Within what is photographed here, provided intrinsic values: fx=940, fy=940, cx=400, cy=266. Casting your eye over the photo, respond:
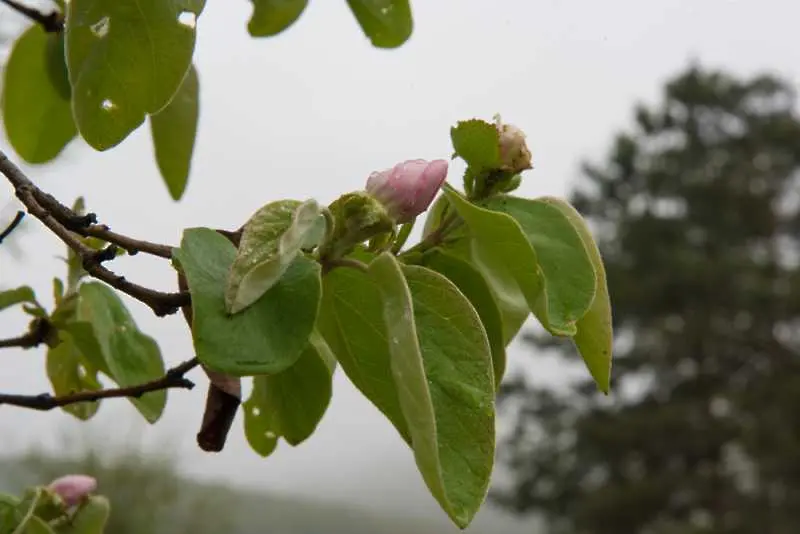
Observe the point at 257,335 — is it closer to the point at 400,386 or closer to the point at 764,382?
the point at 400,386

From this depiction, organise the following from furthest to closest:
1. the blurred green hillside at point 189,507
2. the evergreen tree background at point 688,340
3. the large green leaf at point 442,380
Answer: the evergreen tree background at point 688,340 → the blurred green hillside at point 189,507 → the large green leaf at point 442,380

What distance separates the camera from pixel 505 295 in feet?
0.73

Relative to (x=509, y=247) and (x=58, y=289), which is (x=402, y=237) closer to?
(x=509, y=247)

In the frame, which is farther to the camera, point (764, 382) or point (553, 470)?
point (553, 470)

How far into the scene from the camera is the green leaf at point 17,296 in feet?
1.07

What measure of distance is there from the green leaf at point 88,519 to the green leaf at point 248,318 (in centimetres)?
16

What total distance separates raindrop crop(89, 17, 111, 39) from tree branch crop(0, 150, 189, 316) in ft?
0.15

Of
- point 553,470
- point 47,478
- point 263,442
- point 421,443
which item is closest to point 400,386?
point 421,443

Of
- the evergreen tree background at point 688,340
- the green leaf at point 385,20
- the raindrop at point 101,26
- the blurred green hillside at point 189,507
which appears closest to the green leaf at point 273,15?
the green leaf at point 385,20

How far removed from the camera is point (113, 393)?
0.96ft

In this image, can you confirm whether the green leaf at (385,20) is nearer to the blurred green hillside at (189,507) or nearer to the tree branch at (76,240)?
the tree branch at (76,240)

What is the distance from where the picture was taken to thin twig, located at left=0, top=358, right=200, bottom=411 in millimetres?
279

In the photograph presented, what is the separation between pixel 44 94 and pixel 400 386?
0.25 metres

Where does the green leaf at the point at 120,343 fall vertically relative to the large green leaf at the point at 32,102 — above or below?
below
